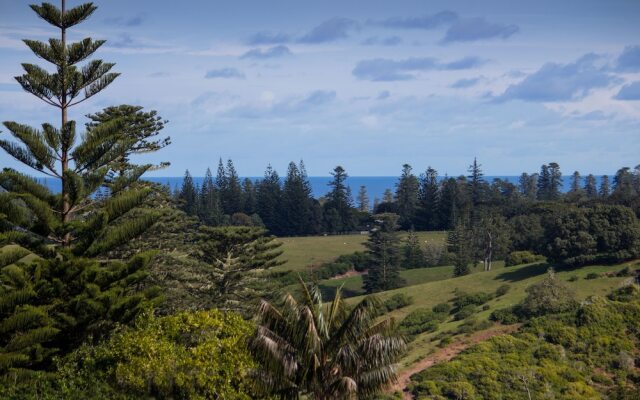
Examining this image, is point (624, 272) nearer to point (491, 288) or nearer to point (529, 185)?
point (491, 288)

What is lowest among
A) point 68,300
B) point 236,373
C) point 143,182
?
point 236,373

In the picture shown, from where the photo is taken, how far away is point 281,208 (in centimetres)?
11531

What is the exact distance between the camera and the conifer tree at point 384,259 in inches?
2790

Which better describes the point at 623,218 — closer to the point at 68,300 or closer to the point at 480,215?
the point at 480,215

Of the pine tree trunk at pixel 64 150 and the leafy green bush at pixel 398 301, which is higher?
the pine tree trunk at pixel 64 150

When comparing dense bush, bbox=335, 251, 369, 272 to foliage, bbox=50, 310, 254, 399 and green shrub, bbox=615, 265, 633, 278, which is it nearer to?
green shrub, bbox=615, 265, 633, 278

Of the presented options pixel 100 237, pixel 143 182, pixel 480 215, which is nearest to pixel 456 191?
pixel 480 215

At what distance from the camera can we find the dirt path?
3278 cm

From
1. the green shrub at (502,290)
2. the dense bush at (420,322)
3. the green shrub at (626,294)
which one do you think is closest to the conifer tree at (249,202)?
the green shrub at (502,290)

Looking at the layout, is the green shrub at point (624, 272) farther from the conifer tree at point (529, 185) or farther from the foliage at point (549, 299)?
the conifer tree at point (529, 185)

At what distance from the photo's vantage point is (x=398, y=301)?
53.3 metres

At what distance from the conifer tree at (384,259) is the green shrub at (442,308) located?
65.3 ft

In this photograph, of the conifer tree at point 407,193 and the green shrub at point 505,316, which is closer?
the green shrub at point 505,316

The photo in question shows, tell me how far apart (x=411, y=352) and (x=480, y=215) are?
2215 inches
